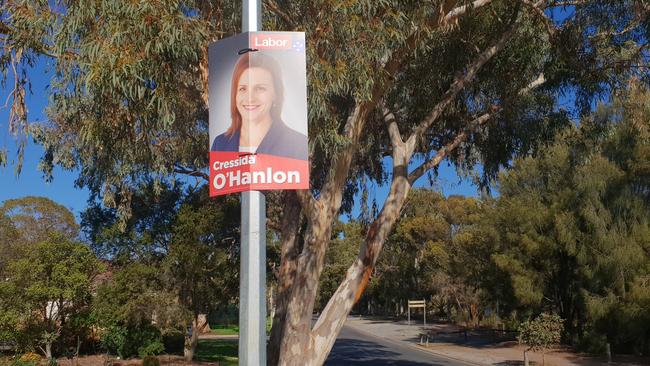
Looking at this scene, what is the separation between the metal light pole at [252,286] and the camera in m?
4.93

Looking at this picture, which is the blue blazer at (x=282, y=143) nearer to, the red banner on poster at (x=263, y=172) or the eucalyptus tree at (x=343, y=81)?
the red banner on poster at (x=263, y=172)

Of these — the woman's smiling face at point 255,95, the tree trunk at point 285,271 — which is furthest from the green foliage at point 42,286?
the woman's smiling face at point 255,95

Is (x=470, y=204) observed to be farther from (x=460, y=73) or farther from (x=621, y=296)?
(x=460, y=73)

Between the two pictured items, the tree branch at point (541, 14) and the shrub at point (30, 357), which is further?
the shrub at point (30, 357)

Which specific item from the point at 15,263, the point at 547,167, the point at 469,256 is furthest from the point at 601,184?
the point at 15,263

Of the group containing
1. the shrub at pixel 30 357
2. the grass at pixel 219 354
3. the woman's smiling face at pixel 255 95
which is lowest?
the grass at pixel 219 354

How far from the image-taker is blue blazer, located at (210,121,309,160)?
511 cm

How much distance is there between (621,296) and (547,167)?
7943 millimetres

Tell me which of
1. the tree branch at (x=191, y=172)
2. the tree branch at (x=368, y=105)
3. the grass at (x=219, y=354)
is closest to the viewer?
the tree branch at (x=368, y=105)

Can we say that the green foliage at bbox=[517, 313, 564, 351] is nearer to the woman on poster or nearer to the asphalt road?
the asphalt road

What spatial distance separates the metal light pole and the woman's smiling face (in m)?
0.63

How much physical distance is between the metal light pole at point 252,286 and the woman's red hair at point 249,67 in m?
0.62

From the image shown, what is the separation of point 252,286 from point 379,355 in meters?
25.0

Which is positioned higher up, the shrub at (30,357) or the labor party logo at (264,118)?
the labor party logo at (264,118)
